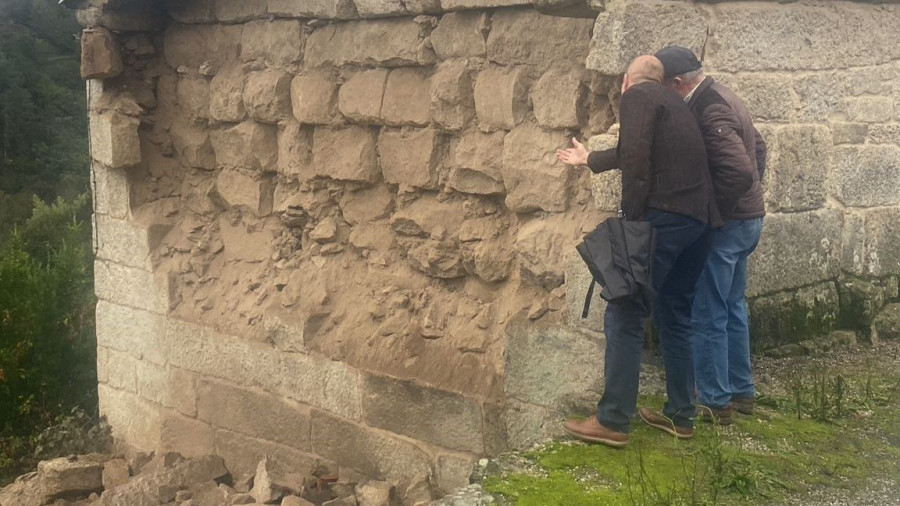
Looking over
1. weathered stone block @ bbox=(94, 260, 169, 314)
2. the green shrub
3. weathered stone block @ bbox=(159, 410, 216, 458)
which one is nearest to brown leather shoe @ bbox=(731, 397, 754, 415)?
weathered stone block @ bbox=(159, 410, 216, 458)

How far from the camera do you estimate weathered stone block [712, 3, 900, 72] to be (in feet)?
16.5

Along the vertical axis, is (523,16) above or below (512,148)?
above

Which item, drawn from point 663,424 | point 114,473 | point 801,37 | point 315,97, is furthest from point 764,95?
point 114,473

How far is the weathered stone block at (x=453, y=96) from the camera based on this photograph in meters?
5.34

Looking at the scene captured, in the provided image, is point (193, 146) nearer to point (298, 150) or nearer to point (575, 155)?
point (298, 150)

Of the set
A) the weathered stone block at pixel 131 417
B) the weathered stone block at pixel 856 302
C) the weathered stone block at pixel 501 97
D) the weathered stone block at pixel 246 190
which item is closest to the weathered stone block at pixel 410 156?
the weathered stone block at pixel 501 97

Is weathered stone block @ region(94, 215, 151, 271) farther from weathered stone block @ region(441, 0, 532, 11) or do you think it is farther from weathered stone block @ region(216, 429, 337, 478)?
weathered stone block @ region(441, 0, 532, 11)

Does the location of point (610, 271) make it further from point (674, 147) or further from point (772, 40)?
point (772, 40)

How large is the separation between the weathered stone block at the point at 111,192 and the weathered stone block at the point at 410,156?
2211 mm

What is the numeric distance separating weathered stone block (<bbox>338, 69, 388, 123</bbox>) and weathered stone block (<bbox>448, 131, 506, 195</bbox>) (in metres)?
0.58

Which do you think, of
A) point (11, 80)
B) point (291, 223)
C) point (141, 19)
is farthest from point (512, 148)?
point (11, 80)

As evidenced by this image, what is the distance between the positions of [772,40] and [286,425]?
3.31 meters

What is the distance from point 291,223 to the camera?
641 centimetres

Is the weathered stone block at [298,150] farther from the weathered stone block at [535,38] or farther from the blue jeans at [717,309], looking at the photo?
the blue jeans at [717,309]
